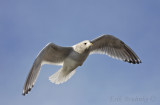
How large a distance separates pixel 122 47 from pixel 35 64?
6.13 feet

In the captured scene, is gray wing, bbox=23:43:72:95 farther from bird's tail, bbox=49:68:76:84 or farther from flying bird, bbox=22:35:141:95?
bird's tail, bbox=49:68:76:84

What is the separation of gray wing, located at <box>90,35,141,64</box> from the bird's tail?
629mm

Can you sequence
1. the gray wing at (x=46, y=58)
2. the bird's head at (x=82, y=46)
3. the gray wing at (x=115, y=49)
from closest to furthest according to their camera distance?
1. the gray wing at (x=46, y=58)
2. the bird's head at (x=82, y=46)
3. the gray wing at (x=115, y=49)

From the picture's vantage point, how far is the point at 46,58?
444 cm

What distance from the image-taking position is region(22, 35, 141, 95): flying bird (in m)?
4.03

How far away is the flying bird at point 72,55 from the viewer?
4.03 m

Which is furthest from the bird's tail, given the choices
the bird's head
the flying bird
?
the bird's head

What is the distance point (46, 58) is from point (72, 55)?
440 mm

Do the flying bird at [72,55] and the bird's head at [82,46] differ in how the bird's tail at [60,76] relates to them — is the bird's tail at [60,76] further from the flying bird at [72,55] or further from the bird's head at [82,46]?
the bird's head at [82,46]

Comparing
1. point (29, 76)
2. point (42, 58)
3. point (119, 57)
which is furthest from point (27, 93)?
point (119, 57)

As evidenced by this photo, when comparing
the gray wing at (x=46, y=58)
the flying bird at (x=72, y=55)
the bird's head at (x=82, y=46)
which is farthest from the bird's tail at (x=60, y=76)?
the bird's head at (x=82, y=46)

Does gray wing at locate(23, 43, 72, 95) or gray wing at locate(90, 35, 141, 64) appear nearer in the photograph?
gray wing at locate(23, 43, 72, 95)

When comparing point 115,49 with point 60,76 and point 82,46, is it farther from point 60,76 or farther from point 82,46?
point 60,76

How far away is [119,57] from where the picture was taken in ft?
16.9
